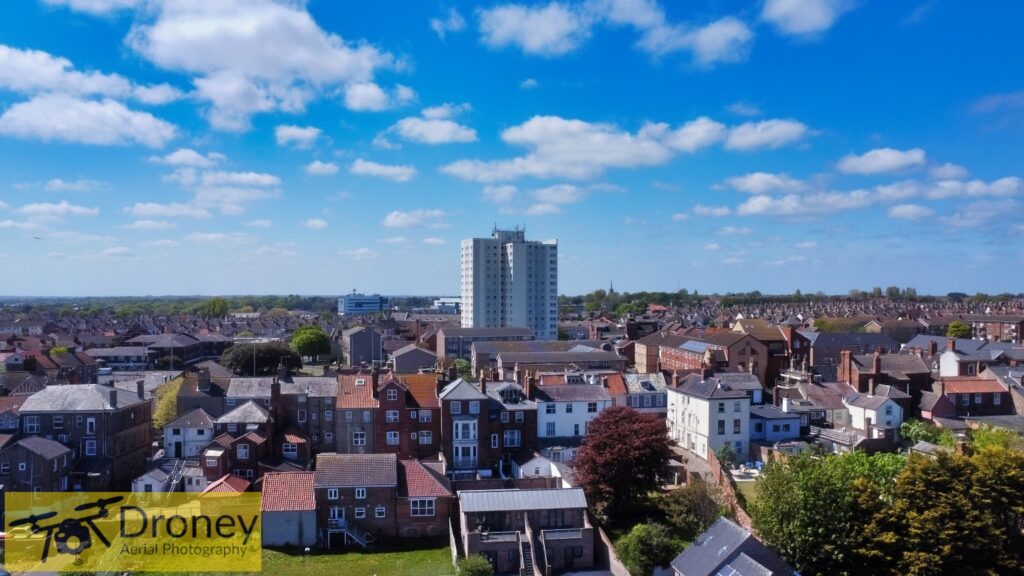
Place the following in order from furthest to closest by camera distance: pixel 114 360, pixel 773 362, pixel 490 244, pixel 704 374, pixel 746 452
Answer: pixel 490 244 < pixel 114 360 < pixel 773 362 < pixel 704 374 < pixel 746 452

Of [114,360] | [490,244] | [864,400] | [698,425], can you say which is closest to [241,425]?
[698,425]

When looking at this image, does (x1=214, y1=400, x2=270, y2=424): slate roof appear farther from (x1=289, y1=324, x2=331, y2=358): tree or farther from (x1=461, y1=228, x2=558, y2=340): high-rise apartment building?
(x1=461, y1=228, x2=558, y2=340): high-rise apartment building

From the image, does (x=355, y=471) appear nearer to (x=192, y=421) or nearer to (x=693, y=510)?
(x=192, y=421)

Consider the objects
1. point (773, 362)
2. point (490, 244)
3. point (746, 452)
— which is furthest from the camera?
point (490, 244)

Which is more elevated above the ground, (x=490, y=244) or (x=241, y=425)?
(x=490, y=244)

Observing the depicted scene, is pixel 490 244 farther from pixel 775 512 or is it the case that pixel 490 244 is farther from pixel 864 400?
pixel 775 512

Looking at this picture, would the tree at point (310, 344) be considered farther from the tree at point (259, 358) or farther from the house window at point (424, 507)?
the house window at point (424, 507)
